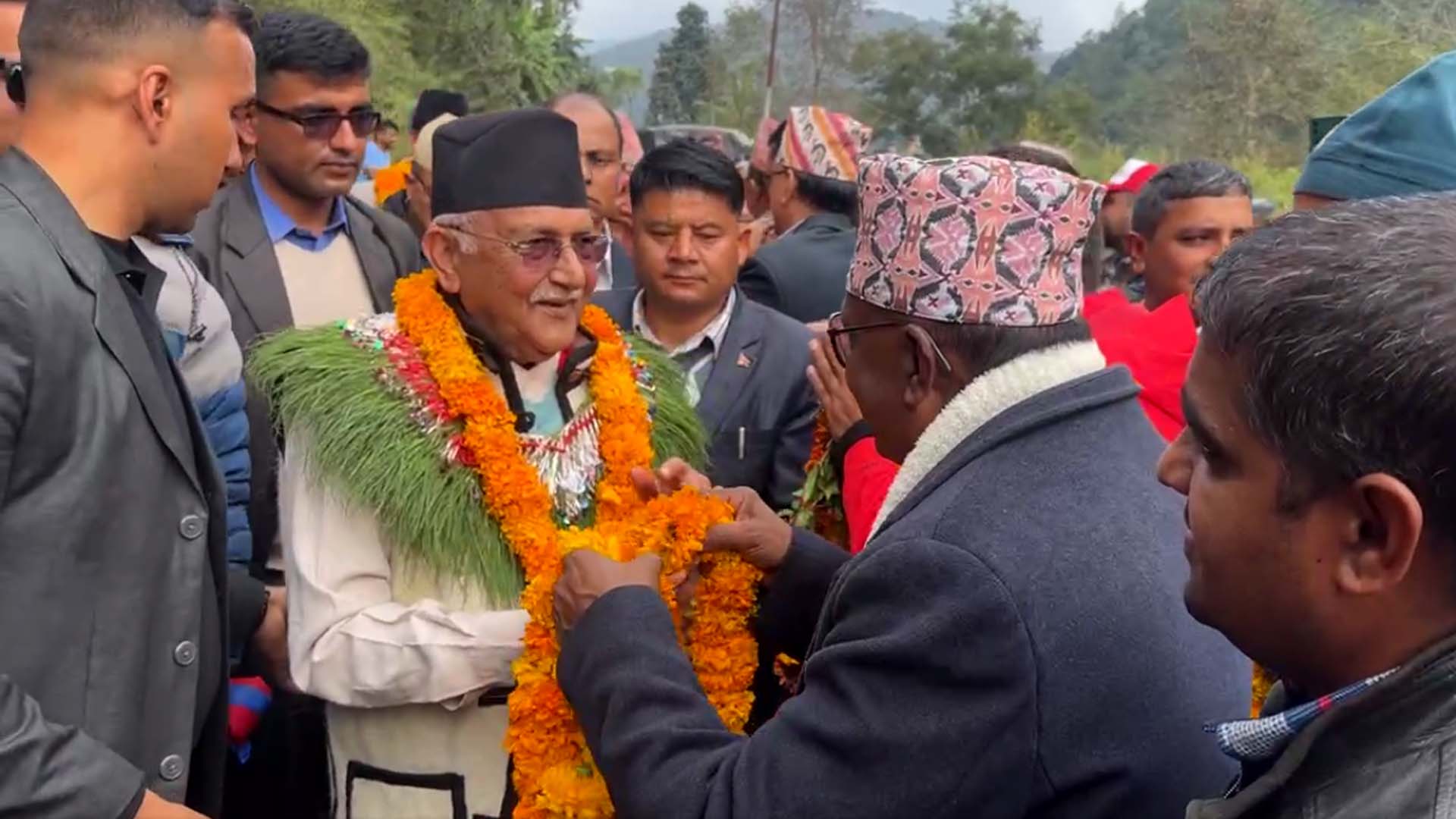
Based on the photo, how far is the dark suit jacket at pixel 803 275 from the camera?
17.1ft

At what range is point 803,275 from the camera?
5219 mm

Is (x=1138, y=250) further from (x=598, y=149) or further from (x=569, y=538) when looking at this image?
(x=569, y=538)

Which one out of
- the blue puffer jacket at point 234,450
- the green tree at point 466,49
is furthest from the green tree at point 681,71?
the blue puffer jacket at point 234,450

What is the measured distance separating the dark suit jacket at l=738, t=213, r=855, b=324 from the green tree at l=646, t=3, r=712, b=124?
50121 mm

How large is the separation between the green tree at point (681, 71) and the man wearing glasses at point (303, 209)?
50.8m

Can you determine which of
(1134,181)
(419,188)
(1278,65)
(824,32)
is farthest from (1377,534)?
(824,32)

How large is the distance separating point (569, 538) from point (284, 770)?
1.43 m

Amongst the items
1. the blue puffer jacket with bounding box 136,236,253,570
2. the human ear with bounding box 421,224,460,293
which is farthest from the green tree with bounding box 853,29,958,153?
the human ear with bounding box 421,224,460,293

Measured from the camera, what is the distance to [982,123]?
1779 inches

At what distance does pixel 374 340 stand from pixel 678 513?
0.83m

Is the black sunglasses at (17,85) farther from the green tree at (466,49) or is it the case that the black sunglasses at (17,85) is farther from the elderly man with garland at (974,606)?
the green tree at (466,49)

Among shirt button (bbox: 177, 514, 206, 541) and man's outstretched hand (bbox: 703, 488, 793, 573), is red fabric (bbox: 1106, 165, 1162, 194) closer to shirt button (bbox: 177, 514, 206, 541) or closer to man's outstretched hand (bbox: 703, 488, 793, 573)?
man's outstretched hand (bbox: 703, 488, 793, 573)

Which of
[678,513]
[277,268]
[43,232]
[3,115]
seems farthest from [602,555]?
[277,268]

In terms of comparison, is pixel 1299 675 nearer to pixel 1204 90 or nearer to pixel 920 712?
pixel 920 712
